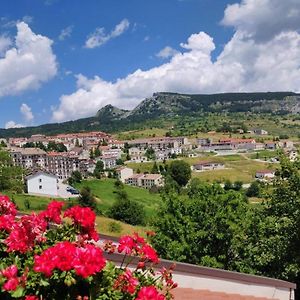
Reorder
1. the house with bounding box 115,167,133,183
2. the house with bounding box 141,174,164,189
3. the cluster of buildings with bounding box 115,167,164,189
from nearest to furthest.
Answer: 1. the house with bounding box 141,174,164,189
2. the cluster of buildings with bounding box 115,167,164,189
3. the house with bounding box 115,167,133,183

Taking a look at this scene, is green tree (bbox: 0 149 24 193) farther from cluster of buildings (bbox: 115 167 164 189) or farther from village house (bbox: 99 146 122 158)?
village house (bbox: 99 146 122 158)

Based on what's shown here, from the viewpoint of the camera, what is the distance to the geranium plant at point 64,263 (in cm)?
287

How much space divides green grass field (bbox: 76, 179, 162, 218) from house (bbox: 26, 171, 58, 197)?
26.1ft

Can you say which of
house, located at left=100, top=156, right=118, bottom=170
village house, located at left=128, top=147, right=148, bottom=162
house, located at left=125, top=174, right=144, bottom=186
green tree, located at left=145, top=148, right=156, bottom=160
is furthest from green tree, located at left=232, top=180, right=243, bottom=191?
village house, located at left=128, top=147, right=148, bottom=162

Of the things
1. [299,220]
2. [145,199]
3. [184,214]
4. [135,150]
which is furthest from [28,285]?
[135,150]

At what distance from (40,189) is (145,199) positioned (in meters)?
23.3

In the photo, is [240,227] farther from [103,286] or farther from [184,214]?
[103,286]

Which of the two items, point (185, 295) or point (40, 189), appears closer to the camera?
point (185, 295)

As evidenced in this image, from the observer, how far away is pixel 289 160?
17.5 meters

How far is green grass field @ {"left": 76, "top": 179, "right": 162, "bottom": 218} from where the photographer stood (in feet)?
271

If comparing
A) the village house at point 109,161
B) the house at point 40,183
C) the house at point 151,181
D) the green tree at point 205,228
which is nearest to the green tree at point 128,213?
the house at point 40,183

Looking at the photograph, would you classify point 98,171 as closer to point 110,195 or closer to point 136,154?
point 110,195

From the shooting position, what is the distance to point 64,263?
2814 mm

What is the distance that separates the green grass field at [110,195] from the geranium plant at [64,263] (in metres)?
72.5
